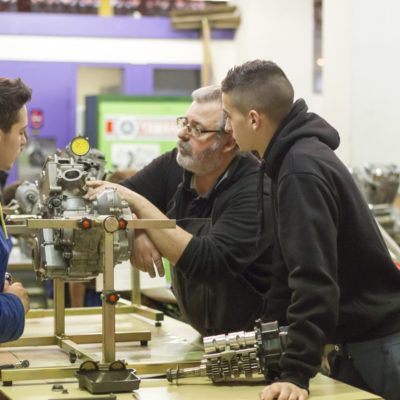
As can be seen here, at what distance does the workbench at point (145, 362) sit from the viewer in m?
2.06

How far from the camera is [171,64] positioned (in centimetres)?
945

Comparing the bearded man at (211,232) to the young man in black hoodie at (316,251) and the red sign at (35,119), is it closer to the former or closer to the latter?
the young man in black hoodie at (316,251)

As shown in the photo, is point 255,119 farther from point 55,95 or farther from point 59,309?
point 55,95

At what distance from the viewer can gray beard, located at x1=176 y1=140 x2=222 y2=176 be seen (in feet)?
9.44

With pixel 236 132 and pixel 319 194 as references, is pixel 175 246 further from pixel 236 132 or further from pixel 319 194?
pixel 319 194

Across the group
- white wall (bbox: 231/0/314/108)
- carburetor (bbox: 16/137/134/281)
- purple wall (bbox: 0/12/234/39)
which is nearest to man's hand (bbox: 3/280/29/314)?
carburetor (bbox: 16/137/134/281)

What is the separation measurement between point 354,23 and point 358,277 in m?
5.88

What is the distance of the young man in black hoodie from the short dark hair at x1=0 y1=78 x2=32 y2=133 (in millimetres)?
633

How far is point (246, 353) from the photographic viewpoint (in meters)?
2.03

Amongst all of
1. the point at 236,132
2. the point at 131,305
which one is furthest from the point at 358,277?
the point at 131,305

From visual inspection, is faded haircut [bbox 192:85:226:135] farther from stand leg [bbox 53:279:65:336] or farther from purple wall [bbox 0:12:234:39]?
purple wall [bbox 0:12:234:39]

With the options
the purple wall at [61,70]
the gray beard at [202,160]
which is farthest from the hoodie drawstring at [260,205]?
the purple wall at [61,70]

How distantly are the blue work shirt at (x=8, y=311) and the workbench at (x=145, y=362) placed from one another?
0.15 m

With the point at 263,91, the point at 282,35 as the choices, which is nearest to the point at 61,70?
the point at 282,35
